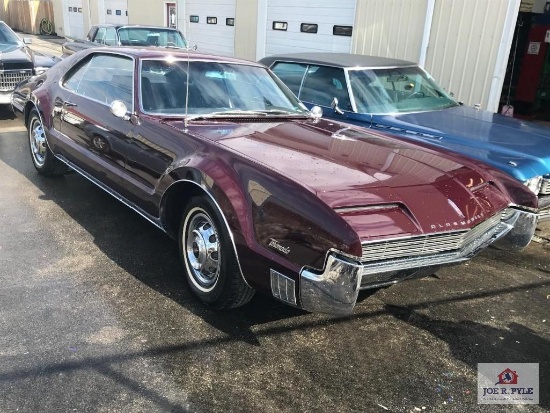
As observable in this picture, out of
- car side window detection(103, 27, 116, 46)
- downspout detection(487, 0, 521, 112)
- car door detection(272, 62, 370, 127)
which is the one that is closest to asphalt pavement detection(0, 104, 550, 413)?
car door detection(272, 62, 370, 127)

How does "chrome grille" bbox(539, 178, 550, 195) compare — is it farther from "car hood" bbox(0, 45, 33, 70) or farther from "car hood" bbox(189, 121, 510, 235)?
"car hood" bbox(0, 45, 33, 70)

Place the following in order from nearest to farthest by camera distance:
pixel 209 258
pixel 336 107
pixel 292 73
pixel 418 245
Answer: pixel 418 245 → pixel 209 258 → pixel 336 107 → pixel 292 73

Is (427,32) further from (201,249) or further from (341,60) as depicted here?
(201,249)

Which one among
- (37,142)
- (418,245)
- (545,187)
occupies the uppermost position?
(418,245)

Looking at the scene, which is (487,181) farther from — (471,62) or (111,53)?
(471,62)

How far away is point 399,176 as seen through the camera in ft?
10.1

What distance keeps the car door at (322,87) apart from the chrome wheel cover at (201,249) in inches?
107

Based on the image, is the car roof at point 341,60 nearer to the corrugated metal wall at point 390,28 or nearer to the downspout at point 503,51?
the downspout at point 503,51

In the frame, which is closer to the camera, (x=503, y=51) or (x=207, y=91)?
(x=207, y=91)

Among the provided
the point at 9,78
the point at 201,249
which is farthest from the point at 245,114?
the point at 9,78

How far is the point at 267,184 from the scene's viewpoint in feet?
9.32

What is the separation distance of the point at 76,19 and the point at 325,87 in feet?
74.0

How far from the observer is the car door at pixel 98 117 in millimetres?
4113
